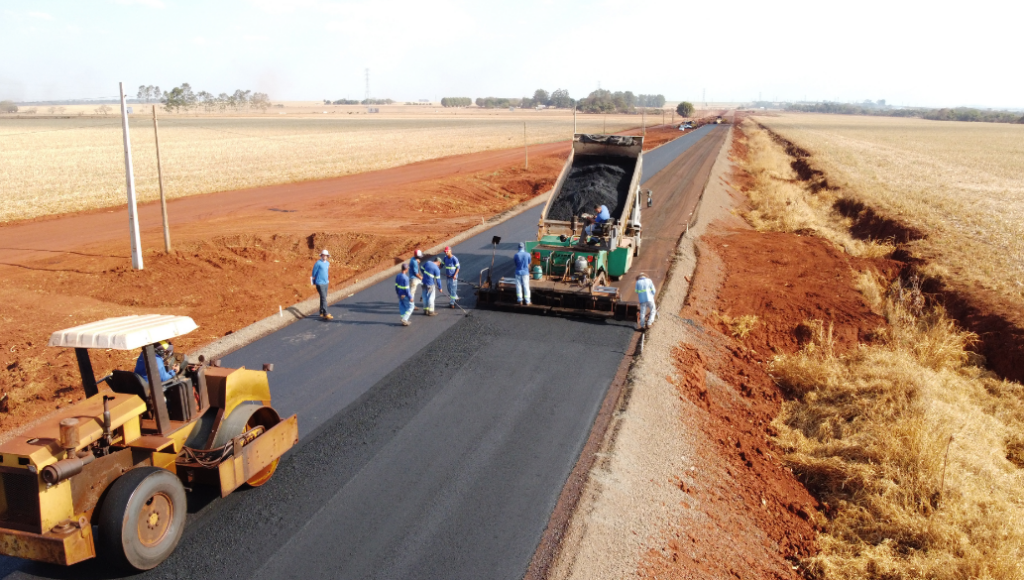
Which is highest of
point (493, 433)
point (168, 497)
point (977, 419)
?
point (168, 497)

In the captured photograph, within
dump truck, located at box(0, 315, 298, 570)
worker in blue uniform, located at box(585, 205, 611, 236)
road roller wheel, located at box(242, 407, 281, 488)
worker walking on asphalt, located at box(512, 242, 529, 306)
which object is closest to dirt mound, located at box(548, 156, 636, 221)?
worker in blue uniform, located at box(585, 205, 611, 236)

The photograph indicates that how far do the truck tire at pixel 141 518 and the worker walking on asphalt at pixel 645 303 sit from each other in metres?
9.31

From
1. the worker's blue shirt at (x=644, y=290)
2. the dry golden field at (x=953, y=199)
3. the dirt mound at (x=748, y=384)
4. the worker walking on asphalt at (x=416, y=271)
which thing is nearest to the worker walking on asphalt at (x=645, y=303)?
the worker's blue shirt at (x=644, y=290)

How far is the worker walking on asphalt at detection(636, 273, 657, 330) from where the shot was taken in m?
13.6

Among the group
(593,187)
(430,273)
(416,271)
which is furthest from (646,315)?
(593,187)

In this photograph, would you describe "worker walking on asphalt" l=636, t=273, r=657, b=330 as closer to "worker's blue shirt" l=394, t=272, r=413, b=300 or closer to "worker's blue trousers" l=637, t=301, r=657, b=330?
"worker's blue trousers" l=637, t=301, r=657, b=330

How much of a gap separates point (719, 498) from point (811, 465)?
8.00 ft

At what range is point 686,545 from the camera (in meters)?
7.55

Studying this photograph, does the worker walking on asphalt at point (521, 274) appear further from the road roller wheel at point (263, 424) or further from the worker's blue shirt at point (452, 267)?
the road roller wheel at point (263, 424)

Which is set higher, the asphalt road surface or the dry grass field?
the asphalt road surface

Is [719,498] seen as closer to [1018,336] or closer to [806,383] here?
[806,383]

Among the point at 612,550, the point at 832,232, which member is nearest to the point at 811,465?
the point at 612,550

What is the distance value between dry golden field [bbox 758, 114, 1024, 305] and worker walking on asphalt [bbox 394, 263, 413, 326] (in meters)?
15.4

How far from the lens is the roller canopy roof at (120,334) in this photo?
6.29 m
